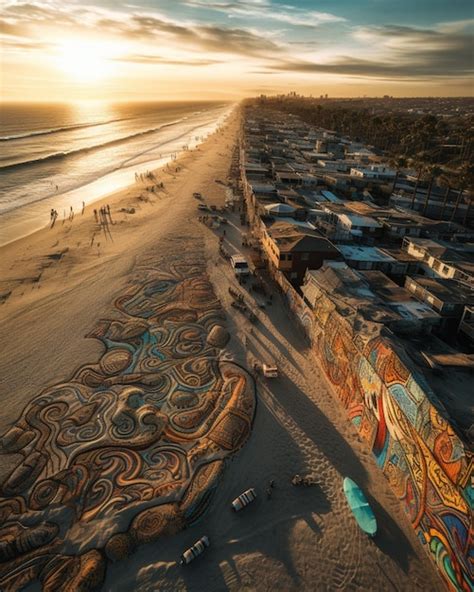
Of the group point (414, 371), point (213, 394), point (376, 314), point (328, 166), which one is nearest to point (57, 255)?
point (213, 394)

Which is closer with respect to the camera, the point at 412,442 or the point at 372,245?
the point at 412,442

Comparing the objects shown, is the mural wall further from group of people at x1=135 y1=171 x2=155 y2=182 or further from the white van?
group of people at x1=135 y1=171 x2=155 y2=182

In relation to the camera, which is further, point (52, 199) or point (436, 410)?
point (52, 199)

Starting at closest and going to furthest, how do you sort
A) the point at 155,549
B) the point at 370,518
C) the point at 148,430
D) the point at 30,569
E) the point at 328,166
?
the point at 30,569
the point at 155,549
the point at 370,518
the point at 148,430
the point at 328,166

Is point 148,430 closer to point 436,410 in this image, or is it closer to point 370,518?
point 370,518

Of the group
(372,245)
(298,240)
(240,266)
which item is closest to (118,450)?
(240,266)

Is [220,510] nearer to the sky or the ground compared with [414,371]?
nearer to the ground

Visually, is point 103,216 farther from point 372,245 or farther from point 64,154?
point 64,154
